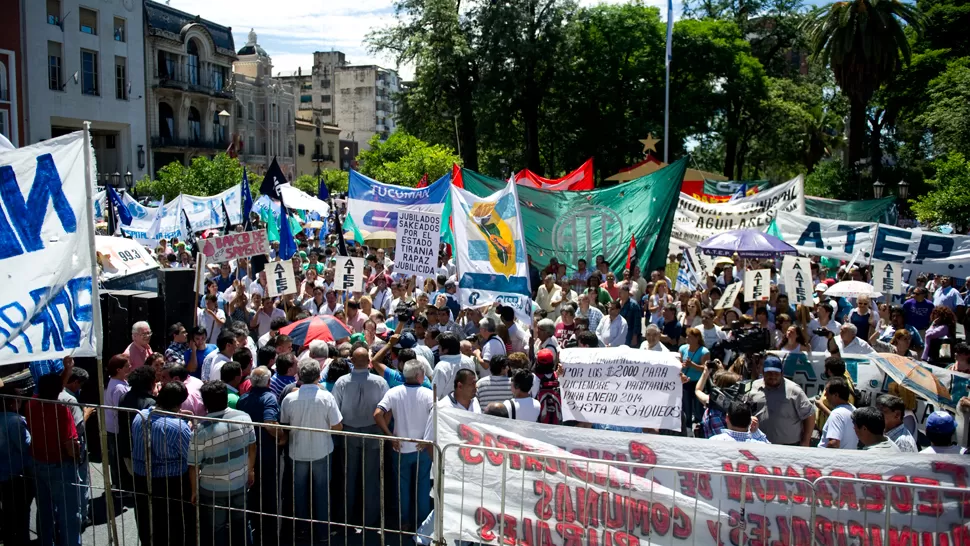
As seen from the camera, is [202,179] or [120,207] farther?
[202,179]

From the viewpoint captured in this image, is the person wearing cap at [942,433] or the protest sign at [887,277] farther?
the protest sign at [887,277]

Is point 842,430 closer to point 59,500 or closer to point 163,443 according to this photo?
point 163,443

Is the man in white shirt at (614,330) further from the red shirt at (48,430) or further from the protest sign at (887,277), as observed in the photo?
the red shirt at (48,430)

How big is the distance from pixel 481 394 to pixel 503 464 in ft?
7.40

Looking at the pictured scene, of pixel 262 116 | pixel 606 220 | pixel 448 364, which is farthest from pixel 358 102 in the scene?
pixel 448 364

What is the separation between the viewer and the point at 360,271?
12.1 metres

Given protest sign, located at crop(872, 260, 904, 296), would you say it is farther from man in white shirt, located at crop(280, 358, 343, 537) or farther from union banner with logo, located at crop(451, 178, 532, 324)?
man in white shirt, located at crop(280, 358, 343, 537)

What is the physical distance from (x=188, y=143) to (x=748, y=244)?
5341 centimetres

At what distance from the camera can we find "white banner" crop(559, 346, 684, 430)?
6641 millimetres

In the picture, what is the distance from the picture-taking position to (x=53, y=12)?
4625 cm

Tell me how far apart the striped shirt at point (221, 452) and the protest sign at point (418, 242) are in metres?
5.79

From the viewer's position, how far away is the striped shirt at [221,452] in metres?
5.75

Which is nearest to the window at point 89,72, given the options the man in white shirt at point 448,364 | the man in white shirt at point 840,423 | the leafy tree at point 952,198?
the leafy tree at point 952,198

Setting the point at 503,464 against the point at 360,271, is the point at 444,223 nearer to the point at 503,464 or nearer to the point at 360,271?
the point at 360,271
